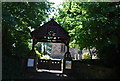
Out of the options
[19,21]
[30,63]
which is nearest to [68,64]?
[30,63]

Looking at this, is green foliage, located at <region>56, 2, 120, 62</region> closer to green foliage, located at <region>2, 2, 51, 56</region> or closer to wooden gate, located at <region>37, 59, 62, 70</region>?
green foliage, located at <region>2, 2, 51, 56</region>

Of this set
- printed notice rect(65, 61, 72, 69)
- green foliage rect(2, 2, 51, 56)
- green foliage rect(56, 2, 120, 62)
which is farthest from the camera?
printed notice rect(65, 61, 72, 69)

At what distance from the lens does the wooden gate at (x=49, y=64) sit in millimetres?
12938

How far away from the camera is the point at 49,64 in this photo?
13.1m

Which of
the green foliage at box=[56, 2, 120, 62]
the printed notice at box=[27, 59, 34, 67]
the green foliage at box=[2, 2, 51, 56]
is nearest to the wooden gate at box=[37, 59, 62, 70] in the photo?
the green foliage at box=[2, 2, 51, 56]

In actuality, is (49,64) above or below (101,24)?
below

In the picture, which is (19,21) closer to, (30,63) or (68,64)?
(30,63)

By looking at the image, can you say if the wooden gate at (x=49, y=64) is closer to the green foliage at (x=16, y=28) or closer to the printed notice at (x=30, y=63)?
the green foliage at (x=16, y=28)

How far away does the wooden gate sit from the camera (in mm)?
12938

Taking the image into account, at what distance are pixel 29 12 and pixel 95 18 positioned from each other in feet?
14.2

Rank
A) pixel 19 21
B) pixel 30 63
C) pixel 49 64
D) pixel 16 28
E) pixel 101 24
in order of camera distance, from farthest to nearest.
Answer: pixel 49 64 < pixel 30 63 < pixel 16 28 < pixel 19 21 < pixel 101 24

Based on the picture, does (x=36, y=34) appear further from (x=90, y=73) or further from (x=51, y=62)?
(x=90, y=73)

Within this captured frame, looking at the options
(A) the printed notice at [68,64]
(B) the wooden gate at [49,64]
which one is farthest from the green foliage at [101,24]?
(B) the wooden gate at [49,64]

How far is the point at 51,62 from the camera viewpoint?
42.9 ft
